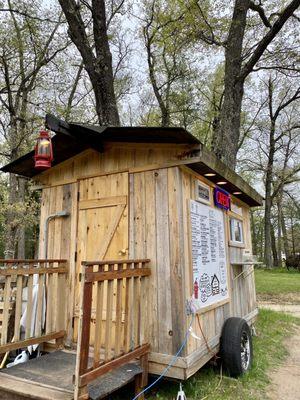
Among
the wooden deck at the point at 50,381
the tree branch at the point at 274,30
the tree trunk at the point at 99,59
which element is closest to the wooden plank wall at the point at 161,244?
the wooden deck at the point at 50,381

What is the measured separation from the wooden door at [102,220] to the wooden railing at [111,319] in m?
0.54

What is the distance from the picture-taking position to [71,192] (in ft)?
14.6

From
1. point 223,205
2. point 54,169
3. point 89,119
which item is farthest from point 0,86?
point 223,205

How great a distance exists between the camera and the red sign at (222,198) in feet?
15.2

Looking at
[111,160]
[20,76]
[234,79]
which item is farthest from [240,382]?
[20,76]

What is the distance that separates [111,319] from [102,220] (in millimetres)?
1400

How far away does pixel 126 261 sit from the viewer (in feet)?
10.3

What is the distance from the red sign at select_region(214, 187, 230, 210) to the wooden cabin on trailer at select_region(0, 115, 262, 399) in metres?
0.02

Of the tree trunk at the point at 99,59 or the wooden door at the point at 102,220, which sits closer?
the wooden door at the point at 102,220

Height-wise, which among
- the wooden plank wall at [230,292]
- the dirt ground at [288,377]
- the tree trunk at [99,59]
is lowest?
the dirt ground at [288,377]

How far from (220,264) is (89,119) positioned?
13.6 metres

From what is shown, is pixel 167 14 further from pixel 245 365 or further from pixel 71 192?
pixel 245 365

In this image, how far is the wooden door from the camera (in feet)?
12.9

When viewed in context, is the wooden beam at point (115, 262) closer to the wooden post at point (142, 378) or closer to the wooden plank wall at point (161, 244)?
the wooden plank wall at point (161, 244)
